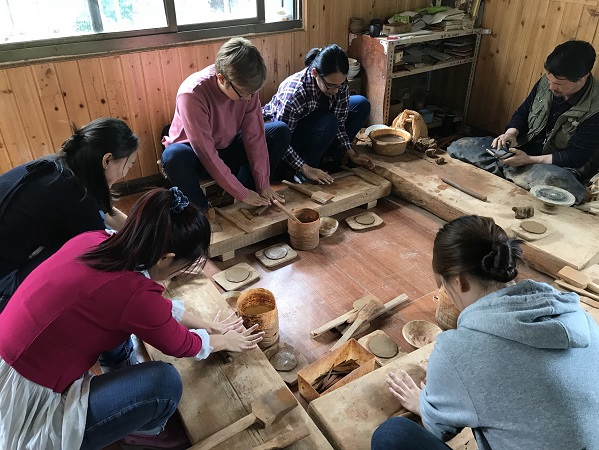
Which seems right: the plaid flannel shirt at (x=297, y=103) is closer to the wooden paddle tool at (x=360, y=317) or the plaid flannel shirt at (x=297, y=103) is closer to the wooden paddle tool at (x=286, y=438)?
the wooden paddle tool at (x=360, y=317)

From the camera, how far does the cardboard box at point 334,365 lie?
1.85 meters

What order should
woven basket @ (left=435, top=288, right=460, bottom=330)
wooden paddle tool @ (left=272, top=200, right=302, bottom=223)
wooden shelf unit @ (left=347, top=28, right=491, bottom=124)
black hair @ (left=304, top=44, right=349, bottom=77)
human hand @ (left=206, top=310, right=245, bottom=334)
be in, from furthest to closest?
wooden shelf unit @ (left=347, top=28, right=491, bottom=124), black hair @ (left=304, top=44, right=349, bottom=77), wooden paddle tool @ (left=272, top=200, right=302, bottom=223), woven basket @ (left=435, top=288, right=460, bottom=330), human hand @ (left=206, top=310, right=245, bottom=334)

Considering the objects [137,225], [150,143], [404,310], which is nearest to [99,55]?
[150,143]

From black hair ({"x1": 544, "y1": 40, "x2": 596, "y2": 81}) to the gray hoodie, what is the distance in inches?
88.2

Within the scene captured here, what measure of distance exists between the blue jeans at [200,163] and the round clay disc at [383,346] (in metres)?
1.40

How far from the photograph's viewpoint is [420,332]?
2209 mm

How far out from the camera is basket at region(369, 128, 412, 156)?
3.59 metres

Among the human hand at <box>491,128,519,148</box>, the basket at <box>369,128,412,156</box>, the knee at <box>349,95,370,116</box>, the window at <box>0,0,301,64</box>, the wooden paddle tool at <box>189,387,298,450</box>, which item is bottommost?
the wooden paddle tool at <box>189,387,298,450</box>

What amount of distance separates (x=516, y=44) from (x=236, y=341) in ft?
12.2

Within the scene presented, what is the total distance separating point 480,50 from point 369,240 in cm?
259

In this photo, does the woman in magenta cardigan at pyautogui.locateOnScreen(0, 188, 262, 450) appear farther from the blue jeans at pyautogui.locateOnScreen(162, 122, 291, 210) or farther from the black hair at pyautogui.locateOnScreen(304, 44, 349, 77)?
the black hair at pyautogui.locateOnScreen(304, 44, 349, 77)

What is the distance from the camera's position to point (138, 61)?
3195 mm

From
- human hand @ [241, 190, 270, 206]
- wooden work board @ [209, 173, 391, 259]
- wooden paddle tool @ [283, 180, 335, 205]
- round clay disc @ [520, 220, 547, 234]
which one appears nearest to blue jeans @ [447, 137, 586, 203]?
round clay disc @ [520, 220, 547, 234]

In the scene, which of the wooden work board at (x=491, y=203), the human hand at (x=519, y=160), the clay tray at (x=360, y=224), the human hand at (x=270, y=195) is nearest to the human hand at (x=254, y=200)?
the human hand at (x=270, y=195)
